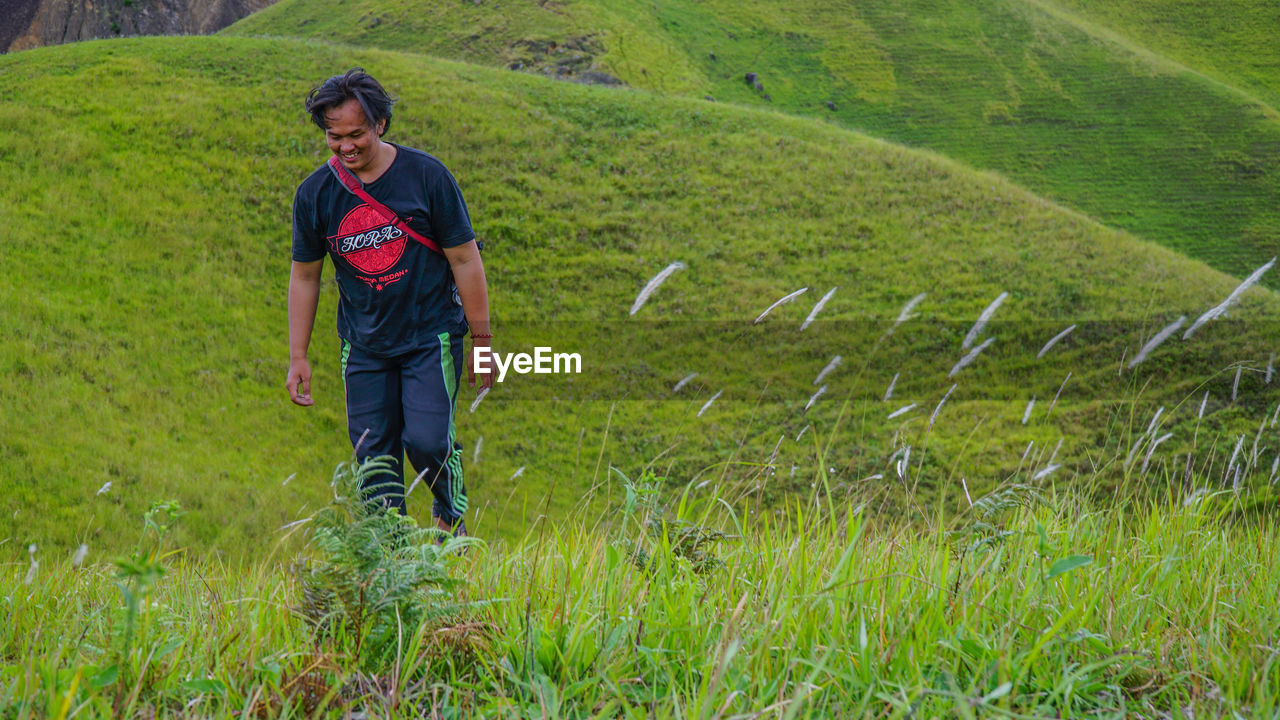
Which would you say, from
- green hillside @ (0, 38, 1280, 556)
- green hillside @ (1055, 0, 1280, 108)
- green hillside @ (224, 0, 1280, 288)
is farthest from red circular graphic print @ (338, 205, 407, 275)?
green hillside @ (1055, 0, 1280, 108)

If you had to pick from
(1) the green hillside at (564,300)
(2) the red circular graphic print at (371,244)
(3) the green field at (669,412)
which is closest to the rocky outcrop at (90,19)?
(3) the green field at (669,412)

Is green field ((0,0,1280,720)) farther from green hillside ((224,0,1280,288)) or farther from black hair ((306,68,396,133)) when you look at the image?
black hair ((306,68,396,133))

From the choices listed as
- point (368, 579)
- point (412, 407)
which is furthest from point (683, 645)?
point (412, 407)

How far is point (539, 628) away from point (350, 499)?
62 cm

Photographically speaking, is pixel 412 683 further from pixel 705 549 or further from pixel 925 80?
pixel 925 80

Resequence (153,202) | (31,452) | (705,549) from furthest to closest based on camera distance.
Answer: (153,202), (31,452), (705,549)

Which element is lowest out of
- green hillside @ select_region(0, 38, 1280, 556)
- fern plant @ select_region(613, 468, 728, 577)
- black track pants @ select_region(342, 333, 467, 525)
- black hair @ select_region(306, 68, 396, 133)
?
green hillside @ select_region(0, 38, 1280, 556)

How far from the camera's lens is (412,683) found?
209 cm

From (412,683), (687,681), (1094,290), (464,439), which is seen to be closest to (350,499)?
(412,683)

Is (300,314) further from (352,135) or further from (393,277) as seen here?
(352,135)

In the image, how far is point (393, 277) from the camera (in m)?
4.39

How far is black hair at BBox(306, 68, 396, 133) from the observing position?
13.7 ft

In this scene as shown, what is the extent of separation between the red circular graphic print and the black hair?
1.60ft

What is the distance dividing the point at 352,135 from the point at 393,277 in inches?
30.9
